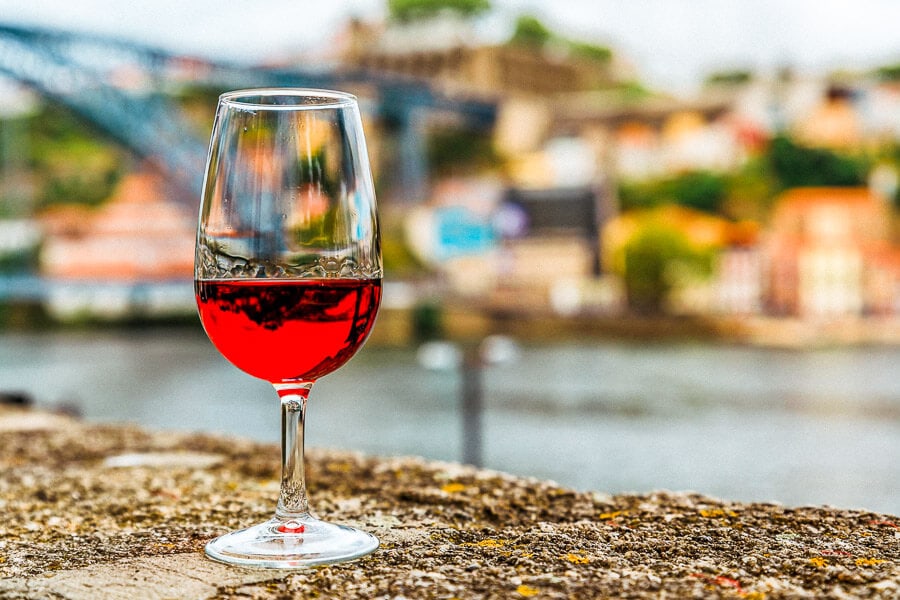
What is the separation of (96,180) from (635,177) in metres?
14.0

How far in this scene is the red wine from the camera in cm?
75

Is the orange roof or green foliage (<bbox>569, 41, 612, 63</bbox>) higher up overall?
green foliage (<bbox>569, 41, 612, 63</bbox>)

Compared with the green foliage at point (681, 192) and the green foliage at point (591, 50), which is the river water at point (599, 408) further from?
the green foliage at point (591, 50)

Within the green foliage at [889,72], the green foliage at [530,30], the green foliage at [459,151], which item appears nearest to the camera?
the green foliage at [459,151]

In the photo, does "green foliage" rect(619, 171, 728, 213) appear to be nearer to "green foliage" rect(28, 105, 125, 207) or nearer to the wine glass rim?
"green foliage" rect(28, 105, 125, 207)

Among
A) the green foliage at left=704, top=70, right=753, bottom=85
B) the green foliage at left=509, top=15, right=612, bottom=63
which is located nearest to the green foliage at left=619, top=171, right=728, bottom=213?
the green foliage at left=509, top=15, right=612, bottom=63

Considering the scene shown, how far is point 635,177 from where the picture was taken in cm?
2930

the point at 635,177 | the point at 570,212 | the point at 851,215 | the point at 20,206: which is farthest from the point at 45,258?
the point at 851,215

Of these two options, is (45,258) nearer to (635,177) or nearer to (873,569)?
(635,177)

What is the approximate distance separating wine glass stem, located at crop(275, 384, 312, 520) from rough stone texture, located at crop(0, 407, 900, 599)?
0.20ft

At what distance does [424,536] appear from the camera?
2.67ft

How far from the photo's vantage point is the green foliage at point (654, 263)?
58.1 ft

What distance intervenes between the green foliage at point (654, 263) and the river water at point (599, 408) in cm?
192

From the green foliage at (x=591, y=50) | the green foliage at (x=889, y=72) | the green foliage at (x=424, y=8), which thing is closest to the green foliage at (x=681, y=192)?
the green foliage at (x=889, y=72)
